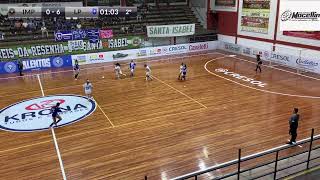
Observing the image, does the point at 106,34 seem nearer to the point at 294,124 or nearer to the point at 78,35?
the point at 78,35

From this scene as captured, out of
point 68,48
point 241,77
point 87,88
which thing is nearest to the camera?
point 87,88

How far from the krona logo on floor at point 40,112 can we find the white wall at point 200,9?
1019 inches

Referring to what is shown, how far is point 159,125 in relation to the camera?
639 inches

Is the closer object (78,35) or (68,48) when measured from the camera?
(68,48)

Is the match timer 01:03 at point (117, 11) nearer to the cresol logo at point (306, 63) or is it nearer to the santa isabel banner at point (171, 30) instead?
the santa isabel banner at point (171, 30)

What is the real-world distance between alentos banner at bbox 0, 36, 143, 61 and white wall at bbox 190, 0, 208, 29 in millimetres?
11323

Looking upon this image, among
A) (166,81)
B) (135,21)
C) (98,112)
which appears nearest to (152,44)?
(135,21)

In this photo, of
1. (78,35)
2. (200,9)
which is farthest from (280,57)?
(78,35)

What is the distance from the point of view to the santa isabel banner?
118 feet

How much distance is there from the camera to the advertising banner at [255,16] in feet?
106

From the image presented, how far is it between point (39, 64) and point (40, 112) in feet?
41.5

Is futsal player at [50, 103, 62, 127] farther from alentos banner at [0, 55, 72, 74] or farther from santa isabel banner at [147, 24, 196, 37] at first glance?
santa isabel banner at [147, 24, 196, 37]

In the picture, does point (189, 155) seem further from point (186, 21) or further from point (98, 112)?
point (186, 21)
